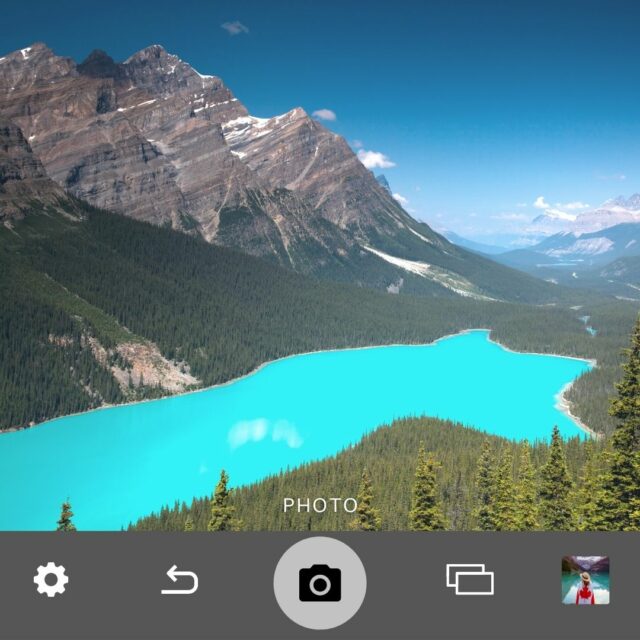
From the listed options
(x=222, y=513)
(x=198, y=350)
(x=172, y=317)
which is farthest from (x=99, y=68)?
(x=222, y=513)

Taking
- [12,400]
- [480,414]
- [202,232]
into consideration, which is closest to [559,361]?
[480,414]

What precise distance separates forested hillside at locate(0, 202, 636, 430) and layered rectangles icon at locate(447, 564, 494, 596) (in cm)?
5427

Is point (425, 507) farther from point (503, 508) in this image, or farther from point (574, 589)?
point (574, 589)

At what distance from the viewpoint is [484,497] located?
11.2 m

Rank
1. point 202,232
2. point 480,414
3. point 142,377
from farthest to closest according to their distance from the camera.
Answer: point 202,232
point 142,377
point 480,414

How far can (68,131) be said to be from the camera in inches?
5620

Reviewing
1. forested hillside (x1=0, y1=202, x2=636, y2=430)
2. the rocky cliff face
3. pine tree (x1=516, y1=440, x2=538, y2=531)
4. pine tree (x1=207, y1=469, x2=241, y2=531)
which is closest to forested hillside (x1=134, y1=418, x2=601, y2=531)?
pine tree (x1=207, y1=469, x2=241, y2=531)

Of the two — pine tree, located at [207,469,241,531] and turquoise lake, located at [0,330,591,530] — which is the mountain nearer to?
turquoise lake, located at [0,330,591,530]

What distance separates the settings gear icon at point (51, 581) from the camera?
3.95 meters

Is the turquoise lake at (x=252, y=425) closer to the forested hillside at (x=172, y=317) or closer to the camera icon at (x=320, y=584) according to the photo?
the forested hillside at (x=172, y=317)

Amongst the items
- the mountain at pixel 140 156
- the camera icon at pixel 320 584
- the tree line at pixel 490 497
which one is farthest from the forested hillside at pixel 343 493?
the mountain at pixel 140 156

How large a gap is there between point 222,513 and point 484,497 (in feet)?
15.6

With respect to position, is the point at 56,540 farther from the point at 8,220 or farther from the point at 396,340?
the point at 396,340

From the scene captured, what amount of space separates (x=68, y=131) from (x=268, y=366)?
83500 mm
